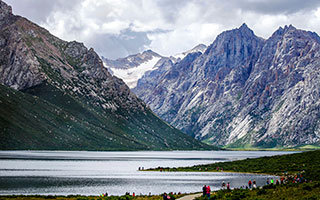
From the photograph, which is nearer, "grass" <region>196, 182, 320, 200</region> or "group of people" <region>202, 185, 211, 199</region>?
"grass" <region>196, 182, 320, 200</region>

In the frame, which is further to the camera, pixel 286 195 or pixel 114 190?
pixel 114 190

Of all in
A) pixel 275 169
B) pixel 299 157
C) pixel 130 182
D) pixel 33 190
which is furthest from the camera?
pixel 299 157

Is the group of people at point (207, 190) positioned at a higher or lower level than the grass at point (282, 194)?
higher

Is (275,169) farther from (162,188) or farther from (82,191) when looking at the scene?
(82,191)


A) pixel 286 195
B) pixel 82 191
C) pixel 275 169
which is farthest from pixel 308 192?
pixel 275 169

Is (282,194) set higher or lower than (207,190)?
lower

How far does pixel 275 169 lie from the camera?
169 meters

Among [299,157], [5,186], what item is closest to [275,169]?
[299,157]

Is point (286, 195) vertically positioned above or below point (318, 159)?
below

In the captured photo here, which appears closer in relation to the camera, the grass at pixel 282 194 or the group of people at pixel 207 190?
the grass at pixel 282 194

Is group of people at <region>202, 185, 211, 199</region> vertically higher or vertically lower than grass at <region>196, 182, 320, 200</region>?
higher

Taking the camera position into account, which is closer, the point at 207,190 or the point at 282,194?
the point at 282,194

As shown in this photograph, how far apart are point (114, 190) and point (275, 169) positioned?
3401 inches

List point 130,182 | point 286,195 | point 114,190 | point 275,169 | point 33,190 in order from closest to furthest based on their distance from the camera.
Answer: point 286,195
point 33,190
point 114,190
point 130,182
point 275,169
